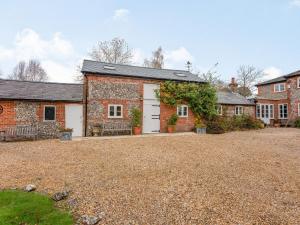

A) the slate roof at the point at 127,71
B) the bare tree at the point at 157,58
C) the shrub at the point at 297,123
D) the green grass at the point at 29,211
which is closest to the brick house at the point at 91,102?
the slate roof at the point at 127,71

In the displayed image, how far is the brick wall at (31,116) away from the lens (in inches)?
541

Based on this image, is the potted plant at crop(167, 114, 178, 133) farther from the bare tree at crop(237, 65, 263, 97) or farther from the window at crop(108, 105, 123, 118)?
the bare tree at crop(237, 65, 263, 97)

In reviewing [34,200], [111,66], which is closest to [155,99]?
[111,66]

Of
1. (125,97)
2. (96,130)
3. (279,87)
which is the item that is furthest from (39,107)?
(279,87)

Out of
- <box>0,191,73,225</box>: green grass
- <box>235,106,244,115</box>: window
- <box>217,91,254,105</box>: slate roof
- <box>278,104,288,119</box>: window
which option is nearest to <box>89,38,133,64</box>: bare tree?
<box>217,91,254,105</box>: slate roof

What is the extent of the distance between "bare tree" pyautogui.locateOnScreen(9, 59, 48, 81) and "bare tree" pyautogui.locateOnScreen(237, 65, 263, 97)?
41.8 m

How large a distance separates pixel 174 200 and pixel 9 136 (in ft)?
43.4

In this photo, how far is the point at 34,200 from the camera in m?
4.56

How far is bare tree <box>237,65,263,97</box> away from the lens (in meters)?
39.9

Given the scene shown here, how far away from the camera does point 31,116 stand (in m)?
14.3

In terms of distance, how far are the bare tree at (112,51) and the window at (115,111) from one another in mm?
16114

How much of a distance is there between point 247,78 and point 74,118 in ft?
123

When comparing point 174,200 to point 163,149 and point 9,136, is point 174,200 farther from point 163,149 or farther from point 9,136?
point 9,136

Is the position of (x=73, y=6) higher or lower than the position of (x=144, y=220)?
higher
